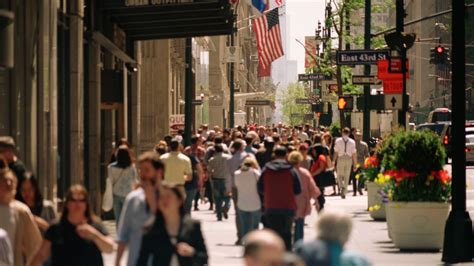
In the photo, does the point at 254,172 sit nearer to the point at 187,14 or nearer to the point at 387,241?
the point at 387,241

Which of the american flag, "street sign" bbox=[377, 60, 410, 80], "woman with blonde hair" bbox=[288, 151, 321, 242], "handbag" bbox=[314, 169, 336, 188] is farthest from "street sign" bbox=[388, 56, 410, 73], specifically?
the american flag

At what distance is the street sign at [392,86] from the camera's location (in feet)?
125

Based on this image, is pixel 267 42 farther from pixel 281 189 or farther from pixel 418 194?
pixel 281 189

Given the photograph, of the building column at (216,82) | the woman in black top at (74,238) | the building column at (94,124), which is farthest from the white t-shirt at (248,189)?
the building column at (216,82)

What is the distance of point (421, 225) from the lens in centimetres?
2273

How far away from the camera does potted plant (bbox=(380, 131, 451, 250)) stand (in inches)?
896

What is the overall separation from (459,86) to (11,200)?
9.22 m

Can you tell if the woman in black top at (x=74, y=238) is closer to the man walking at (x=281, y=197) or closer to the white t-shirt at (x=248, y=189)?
the man walking at (x=281, y=197)

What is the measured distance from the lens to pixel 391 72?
37.8 metres

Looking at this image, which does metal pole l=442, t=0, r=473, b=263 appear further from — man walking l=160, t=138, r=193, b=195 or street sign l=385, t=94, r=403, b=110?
street sign l=385, t=94, r=403, b=110

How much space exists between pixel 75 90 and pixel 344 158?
14153 millimetres

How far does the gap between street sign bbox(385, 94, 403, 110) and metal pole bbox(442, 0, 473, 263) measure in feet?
52.3

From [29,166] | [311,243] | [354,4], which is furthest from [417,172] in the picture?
[354,4]

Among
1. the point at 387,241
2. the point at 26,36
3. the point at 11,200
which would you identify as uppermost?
the point at 26,36
